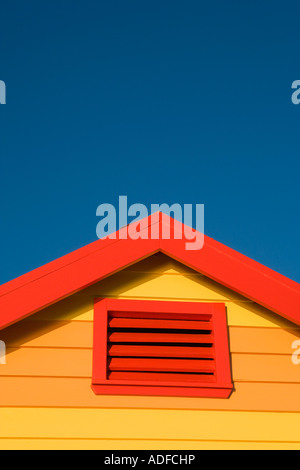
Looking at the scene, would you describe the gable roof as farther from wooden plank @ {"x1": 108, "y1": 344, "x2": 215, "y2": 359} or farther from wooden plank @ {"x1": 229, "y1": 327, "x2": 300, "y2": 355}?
wooden plank @ {"x1": 108, "y1": 344, "x2": 215, "y2": 359}

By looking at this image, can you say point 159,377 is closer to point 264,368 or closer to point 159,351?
point 159,351

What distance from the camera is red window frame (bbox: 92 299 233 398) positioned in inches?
156

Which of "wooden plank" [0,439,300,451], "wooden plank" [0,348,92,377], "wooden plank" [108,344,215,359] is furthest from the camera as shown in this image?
"wooden plank" [108,344,215,359]

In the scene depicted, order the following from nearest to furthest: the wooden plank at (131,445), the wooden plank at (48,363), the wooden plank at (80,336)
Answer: the wooden plank at (131,445)
the wooden plank at (48,363)
the wooden plank at (80,336)

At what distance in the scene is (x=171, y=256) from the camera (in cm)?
434

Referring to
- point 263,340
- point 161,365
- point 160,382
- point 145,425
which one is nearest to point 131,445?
point 145,425

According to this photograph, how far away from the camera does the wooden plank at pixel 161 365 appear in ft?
13.6

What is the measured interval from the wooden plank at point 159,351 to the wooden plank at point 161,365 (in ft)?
0.12

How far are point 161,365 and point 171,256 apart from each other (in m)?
0.81

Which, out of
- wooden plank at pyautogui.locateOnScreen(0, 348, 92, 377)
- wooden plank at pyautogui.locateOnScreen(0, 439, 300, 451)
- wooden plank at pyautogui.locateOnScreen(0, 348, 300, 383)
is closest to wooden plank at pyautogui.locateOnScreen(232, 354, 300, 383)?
wooden plank at pyautogui.locateOnScreen(0, 348, 300, 383)

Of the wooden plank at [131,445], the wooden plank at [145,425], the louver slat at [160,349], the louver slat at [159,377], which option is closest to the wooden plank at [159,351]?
the louver slat at [160,349]

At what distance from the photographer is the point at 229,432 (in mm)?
3938

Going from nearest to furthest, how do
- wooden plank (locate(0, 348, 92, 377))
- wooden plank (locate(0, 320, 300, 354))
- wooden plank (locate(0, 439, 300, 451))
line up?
wooden plank (locate(0, 439, 300, 451)), wooden plank (locate(0, 348, 92, 377)), wooden plank (locate(0, 320, 300, 354))

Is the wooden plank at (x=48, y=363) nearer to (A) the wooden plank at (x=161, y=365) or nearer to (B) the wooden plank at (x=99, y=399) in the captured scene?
(B) the wooden plank at (x=99, y=399)
